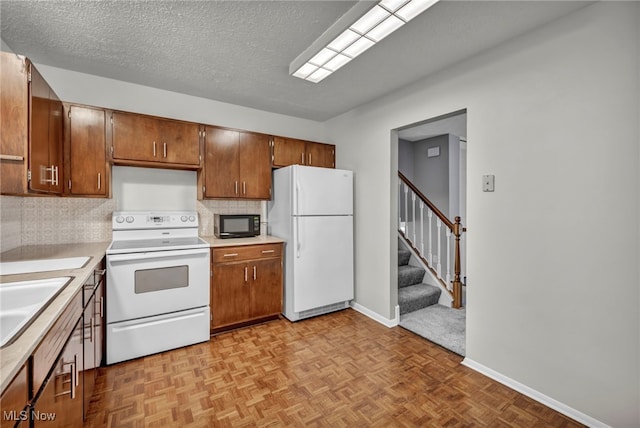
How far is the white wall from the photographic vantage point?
1.62 meters

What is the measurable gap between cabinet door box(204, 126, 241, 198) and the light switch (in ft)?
7.83

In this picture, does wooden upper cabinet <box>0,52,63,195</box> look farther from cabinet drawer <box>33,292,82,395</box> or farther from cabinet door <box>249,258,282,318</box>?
cabinet door <box>249,258,282,318</box>

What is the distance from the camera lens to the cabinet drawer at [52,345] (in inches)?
36.0

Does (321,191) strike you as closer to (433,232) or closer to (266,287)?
(266,287)

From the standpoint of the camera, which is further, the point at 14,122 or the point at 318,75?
the point at 318,75

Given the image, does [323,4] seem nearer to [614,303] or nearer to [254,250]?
[254,250]

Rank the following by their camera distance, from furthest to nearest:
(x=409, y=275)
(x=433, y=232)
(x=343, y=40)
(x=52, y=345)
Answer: (x=433, y=232) → (x=409, y=275) → (x=343, y=40) → (x=52, y=345)

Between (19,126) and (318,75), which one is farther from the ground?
(318,75)

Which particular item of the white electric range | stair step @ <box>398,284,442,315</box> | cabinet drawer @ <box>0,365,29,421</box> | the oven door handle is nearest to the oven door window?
the white electric range

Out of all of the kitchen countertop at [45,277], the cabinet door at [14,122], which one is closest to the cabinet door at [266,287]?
the kitchen countertop at [45,277]

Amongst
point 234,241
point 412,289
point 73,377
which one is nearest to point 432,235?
point 412,289

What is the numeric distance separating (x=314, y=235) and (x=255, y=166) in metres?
1.04

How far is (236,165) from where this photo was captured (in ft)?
10.5

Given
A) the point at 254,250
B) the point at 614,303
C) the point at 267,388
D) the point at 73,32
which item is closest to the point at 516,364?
the point at 614,303
